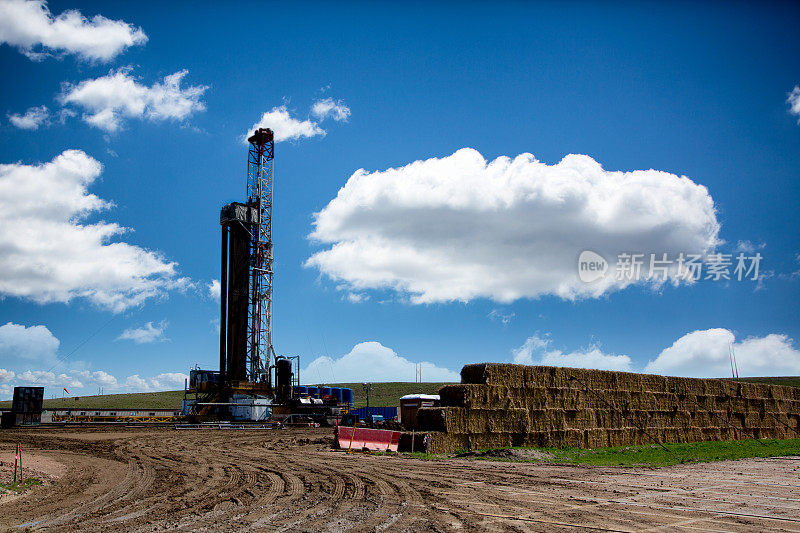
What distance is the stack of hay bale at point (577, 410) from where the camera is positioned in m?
21.7

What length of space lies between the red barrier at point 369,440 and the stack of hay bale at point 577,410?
140 cm

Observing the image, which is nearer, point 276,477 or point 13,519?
point 13,519

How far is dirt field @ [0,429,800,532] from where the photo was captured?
337 inches

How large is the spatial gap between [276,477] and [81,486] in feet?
14.5

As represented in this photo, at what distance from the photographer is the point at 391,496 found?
10.9 m

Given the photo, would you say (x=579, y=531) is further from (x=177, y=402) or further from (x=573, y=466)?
(x=177, y=402)

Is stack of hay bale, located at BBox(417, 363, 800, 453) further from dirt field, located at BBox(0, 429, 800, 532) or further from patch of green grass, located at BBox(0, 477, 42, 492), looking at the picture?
patch of green grass, located at BBox(0, 477, 42, 492)

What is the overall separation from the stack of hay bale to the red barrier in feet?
4.60

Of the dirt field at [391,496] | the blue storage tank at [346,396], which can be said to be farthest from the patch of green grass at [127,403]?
the dirt field at [391,496]

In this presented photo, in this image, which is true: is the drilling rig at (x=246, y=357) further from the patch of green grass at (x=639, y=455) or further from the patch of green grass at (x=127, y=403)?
the patch of green grass at (x=127, y=403)

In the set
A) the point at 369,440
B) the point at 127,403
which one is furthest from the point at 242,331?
the point at 127,403

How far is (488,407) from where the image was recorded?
73.0 ft

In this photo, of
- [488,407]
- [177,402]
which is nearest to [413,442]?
[488,407]

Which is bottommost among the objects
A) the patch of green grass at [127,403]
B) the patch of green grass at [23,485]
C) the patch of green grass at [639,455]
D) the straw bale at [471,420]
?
the patch of green grass at [127,403]
